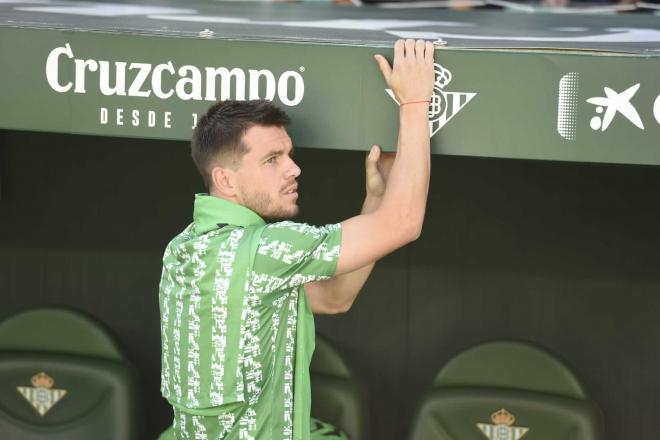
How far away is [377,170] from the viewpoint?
2.73m

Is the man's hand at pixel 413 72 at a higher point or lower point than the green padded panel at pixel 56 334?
higher

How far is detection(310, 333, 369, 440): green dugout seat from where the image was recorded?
3.54 metres

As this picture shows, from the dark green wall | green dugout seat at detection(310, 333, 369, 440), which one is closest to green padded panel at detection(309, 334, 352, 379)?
green dugout seat at detection(310, 333, 369, 440)

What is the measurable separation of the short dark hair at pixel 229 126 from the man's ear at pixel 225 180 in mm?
17

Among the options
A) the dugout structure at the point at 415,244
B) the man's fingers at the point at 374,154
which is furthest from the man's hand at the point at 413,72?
the dugout structure at the point at 415,244

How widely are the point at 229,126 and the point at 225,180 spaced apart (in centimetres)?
13

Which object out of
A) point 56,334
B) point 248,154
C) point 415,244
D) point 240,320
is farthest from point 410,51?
point 56,334

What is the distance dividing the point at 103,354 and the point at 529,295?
1.49 m

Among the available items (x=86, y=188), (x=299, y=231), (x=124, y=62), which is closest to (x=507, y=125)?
(x=299, y=231)

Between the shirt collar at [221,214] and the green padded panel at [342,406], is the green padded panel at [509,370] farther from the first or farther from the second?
the shirt collar at [221,214]

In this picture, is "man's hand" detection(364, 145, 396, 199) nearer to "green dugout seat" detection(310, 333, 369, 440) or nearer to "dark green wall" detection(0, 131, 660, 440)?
"green dugout seat" detection(310, 333, 369, 440)

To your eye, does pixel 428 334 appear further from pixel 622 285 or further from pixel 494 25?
pixel 494 25

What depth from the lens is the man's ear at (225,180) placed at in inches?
103

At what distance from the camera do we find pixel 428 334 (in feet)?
13.4
